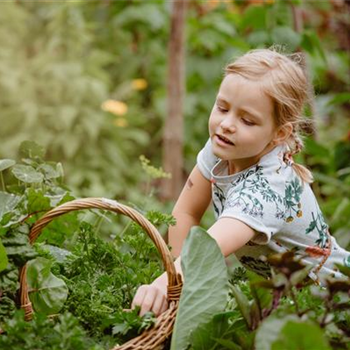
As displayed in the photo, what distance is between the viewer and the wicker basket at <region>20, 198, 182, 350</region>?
105 cm

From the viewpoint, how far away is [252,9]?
106 inches

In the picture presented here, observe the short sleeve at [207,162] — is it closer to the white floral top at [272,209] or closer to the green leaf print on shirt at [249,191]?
the white floral top at [272,209]

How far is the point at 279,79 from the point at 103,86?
10.5 ft

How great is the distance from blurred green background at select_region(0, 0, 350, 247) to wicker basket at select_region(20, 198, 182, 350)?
8.56 feet

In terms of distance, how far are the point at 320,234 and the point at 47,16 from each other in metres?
3.46

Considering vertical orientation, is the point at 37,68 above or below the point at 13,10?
below

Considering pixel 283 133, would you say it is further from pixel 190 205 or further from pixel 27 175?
pixel 27 175

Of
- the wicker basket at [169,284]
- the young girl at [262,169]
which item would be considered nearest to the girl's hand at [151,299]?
the wicker basket at [169,284]

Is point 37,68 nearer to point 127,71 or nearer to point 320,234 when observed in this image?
point 127,71

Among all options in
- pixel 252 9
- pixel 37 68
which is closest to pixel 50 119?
pixel 37 68

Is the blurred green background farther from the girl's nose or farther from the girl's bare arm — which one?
the girl's nose

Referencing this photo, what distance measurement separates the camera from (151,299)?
1.11 meters

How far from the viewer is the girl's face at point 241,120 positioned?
132 centimetres

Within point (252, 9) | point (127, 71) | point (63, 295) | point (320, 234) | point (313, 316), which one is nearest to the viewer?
point (313, 316)
